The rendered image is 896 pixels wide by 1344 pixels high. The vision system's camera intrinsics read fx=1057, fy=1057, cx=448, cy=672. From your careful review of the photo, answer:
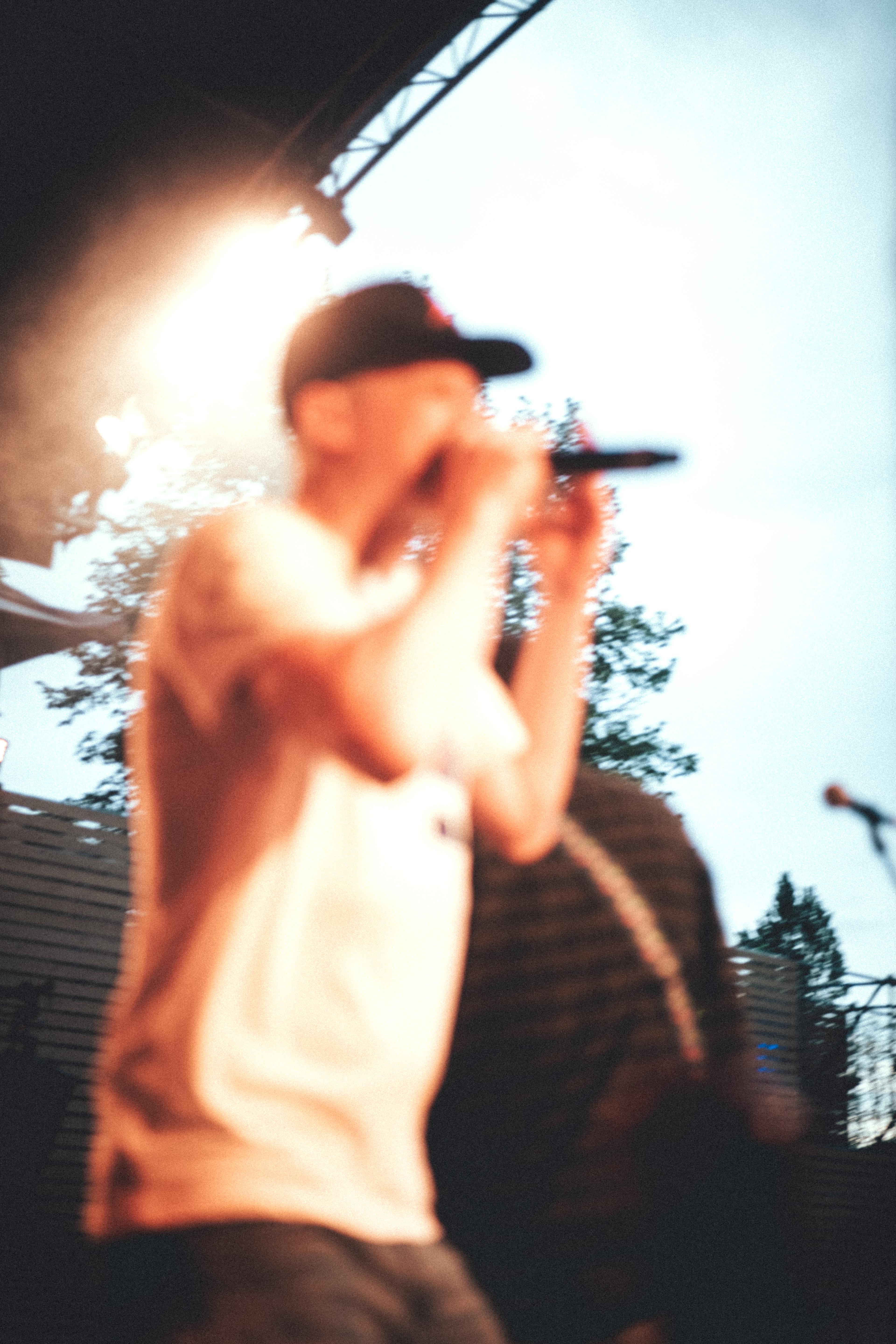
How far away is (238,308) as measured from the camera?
7598mm

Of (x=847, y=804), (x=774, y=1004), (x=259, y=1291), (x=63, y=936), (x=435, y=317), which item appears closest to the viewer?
(x=259, y=1291)

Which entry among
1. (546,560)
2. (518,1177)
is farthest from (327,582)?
(518,1177)

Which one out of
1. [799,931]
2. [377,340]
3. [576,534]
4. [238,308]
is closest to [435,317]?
[377,340]

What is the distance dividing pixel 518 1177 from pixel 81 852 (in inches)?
308

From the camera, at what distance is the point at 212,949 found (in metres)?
0.93

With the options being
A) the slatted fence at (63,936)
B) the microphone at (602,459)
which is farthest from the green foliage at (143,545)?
the microphone at (602,459)

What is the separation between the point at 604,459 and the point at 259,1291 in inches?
38.2

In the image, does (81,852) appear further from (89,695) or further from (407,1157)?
(407,1157)

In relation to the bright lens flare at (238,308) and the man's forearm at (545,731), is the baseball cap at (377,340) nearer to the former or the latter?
the man's forearm at (545,731)

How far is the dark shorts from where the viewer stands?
821mm

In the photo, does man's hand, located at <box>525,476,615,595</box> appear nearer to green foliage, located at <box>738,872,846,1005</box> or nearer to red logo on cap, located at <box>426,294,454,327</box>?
red logo on cap, located at <box>426,294,454,327</box>

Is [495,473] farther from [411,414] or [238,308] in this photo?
[238,308]

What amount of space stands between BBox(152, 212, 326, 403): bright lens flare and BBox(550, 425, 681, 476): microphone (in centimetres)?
647

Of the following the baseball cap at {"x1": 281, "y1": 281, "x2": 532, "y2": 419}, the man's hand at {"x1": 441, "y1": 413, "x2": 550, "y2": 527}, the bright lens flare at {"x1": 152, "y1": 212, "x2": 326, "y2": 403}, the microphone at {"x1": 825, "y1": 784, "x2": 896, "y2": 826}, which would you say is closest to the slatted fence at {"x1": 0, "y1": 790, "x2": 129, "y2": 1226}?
→ the bright lens flare at {"x1": 152, "y1": 212, "x2": 326, "y2": 403}
